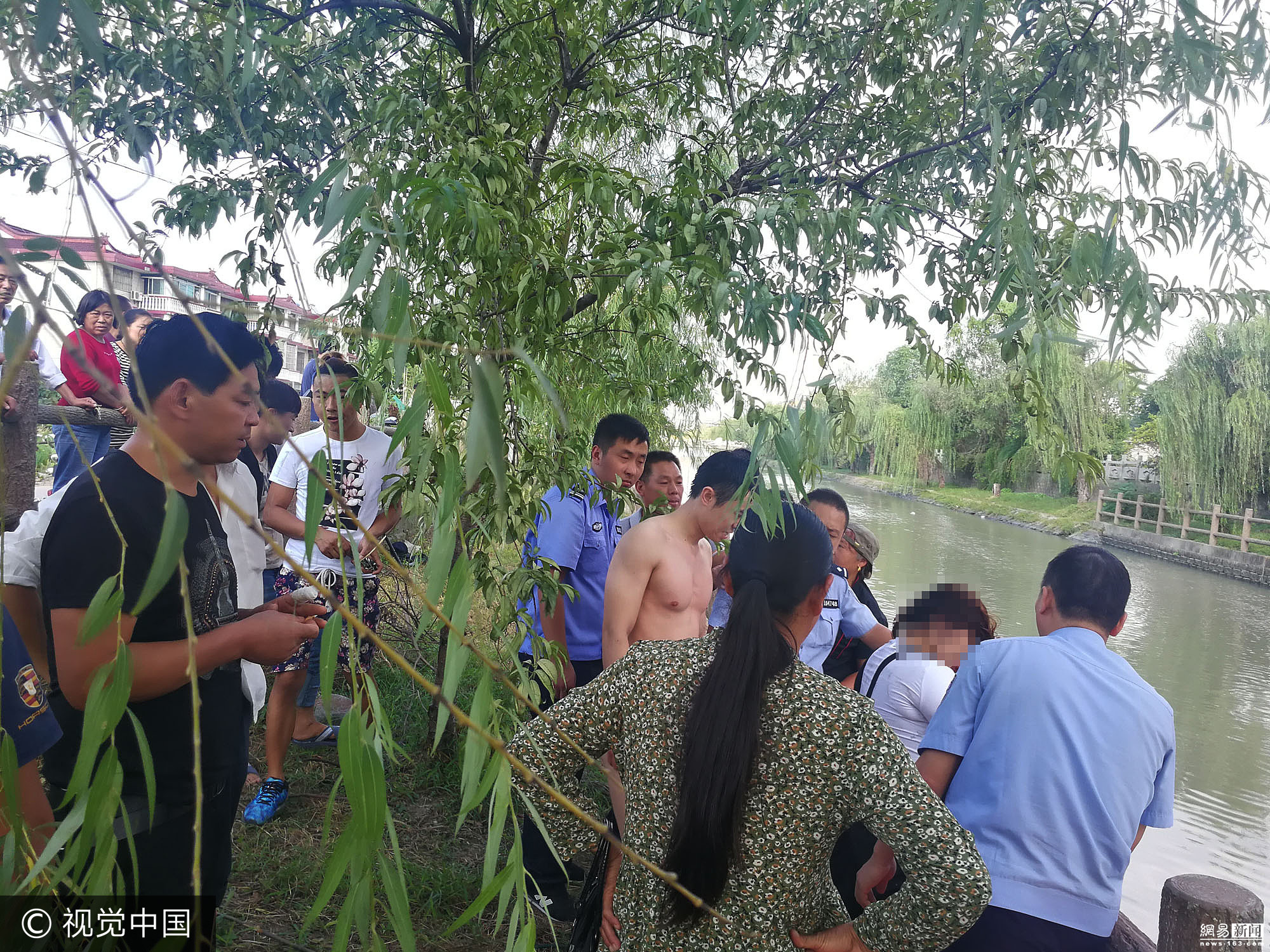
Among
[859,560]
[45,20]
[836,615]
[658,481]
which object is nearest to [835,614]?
[836,615]

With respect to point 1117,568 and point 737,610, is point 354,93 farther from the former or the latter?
point 1117,568

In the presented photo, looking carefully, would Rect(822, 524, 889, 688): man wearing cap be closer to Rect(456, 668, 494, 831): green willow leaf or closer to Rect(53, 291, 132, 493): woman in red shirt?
Rect(456, 668, 494, 831): green willow leaf

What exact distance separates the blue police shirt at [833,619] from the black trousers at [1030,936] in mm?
1214

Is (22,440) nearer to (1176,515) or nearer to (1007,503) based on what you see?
(1176,515)

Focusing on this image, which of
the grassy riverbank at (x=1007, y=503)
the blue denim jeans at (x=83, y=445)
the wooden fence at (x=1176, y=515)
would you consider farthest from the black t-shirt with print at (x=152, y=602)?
the wooden fence at (x=1176, y=515)

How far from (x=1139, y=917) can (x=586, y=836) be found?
5.12 meters

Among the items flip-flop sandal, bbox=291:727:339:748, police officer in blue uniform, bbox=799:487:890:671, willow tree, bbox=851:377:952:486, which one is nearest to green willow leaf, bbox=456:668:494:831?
police officer in blue uniform, bbox=799:487:890:671

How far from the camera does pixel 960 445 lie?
27.7m

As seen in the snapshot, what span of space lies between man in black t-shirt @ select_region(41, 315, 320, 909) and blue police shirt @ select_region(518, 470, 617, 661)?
1.24m

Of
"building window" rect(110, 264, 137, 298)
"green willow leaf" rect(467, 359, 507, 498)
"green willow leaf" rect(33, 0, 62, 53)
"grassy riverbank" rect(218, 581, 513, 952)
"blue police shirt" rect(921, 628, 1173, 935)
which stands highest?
"green willow leaf" rect(33, 0, 62, 53)

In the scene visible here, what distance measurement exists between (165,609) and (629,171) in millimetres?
1914

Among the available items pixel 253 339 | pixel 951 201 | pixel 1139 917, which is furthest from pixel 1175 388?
pixel 253 339

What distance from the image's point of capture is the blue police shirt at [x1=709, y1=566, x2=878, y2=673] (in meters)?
2.90

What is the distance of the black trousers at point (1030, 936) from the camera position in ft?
5.43
